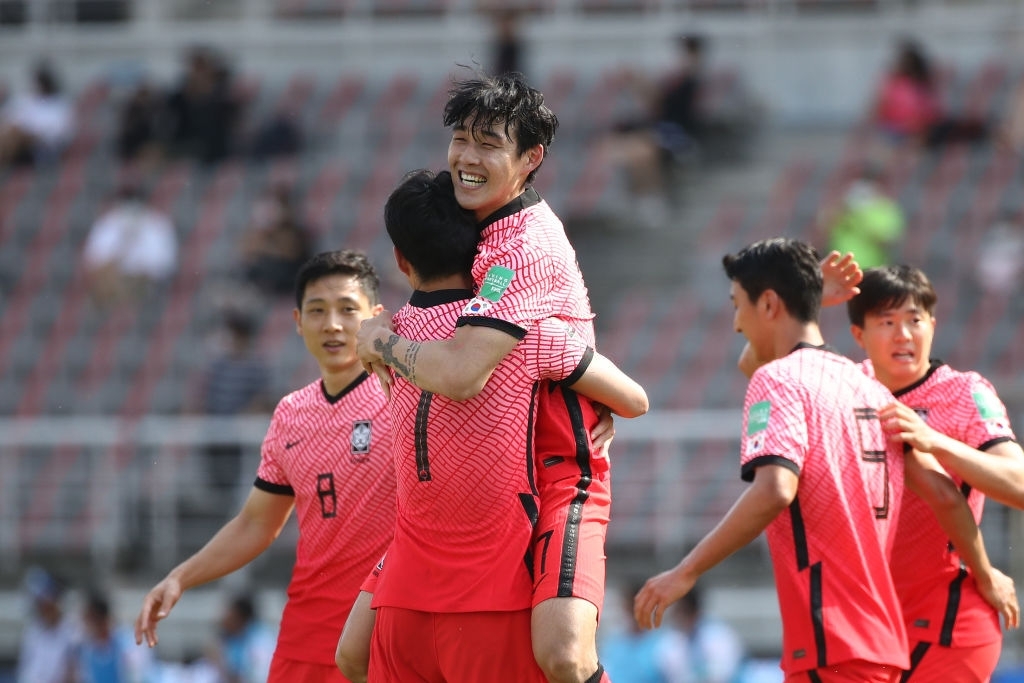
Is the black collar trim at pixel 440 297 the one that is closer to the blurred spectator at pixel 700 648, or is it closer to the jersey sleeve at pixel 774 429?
the jersey sleeve at pixel 774 429

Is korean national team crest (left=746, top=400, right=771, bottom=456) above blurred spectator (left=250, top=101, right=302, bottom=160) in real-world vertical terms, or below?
below

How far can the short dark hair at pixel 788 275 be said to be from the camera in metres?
5.57

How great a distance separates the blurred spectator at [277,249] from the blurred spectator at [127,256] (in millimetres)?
1069

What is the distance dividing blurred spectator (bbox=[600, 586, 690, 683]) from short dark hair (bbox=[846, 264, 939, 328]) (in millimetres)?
5127

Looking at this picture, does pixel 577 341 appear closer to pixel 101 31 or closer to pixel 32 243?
pixel 32 243

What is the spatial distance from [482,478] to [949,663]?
1920mm

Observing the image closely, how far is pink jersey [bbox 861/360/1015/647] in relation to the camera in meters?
5.65

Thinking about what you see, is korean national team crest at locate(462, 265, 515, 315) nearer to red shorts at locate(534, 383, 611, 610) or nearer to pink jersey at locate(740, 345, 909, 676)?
red shorts at locate(534, 383, 611, 610)

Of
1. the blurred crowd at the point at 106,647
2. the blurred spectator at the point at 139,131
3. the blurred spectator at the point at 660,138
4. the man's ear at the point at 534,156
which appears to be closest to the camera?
the man's ear at the point at 534,156

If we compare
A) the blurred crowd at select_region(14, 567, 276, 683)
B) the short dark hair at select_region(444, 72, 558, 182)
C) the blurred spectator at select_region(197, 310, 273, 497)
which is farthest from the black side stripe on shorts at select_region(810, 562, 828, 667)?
the blurred spectator at select_region(197, 310, 273, 497)

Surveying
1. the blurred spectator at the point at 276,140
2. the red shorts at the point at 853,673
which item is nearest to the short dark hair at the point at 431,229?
the red shorts at the point at 853,673

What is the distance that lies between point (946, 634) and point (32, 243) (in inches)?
525

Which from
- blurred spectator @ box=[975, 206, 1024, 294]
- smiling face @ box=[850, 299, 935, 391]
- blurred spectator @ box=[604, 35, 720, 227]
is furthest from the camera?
blurred spectator @ box=[604, 35, 720, 227]

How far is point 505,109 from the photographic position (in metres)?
4.98
